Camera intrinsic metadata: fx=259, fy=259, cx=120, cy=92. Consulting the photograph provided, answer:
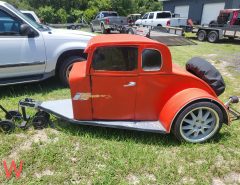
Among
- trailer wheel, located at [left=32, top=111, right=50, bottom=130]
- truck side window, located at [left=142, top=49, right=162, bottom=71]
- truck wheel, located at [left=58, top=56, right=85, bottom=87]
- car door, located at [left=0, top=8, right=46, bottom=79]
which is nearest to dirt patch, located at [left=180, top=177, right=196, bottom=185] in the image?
truck side window, located at [left=142, top=49, right=162, bottom=71]

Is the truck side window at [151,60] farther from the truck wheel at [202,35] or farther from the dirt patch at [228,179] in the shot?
the truck wheel at [202,35]

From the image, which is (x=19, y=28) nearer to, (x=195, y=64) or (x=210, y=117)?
(x=195, y=64)

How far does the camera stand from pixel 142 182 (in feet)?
10.4

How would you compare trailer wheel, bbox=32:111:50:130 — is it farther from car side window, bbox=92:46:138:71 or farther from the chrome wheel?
the chrome wheel

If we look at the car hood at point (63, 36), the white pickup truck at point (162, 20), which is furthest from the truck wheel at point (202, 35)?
the car hood at point (63, 36)

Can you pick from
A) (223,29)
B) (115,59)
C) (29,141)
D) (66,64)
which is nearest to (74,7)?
(223,29)

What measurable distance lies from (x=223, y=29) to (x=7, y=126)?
48.5 ft

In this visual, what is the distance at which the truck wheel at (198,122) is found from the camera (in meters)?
3.71

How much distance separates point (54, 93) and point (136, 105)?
273 centimetres

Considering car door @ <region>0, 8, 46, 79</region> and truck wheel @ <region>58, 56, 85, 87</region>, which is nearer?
car door @ <region>0, 8, 46, 79</region>

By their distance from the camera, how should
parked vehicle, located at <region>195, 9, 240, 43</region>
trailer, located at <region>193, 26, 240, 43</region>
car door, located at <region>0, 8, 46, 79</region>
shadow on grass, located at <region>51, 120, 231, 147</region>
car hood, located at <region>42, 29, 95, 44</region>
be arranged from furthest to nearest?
parked vehicle, located at <region>195, 9, 240, 43</region>, trailer, located at <region>193, 26, 240, 43</region>, car hood, located at <region>42, 29, 95, 44</region>, car door, located at <region>0, 8, 46, 79</region>, shadow on grass, located at <region>51, 120, 231, 147</region>

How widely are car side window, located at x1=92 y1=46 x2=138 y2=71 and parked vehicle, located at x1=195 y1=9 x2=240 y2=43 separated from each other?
13.4 m

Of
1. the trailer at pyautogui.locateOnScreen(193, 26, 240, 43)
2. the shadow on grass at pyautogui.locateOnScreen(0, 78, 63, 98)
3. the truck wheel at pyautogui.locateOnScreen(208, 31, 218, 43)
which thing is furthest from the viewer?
the truck wheel at pyautogui.locateOnScreen(208, 31, 218, 43)

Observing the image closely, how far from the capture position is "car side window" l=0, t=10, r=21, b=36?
17.6 ft
